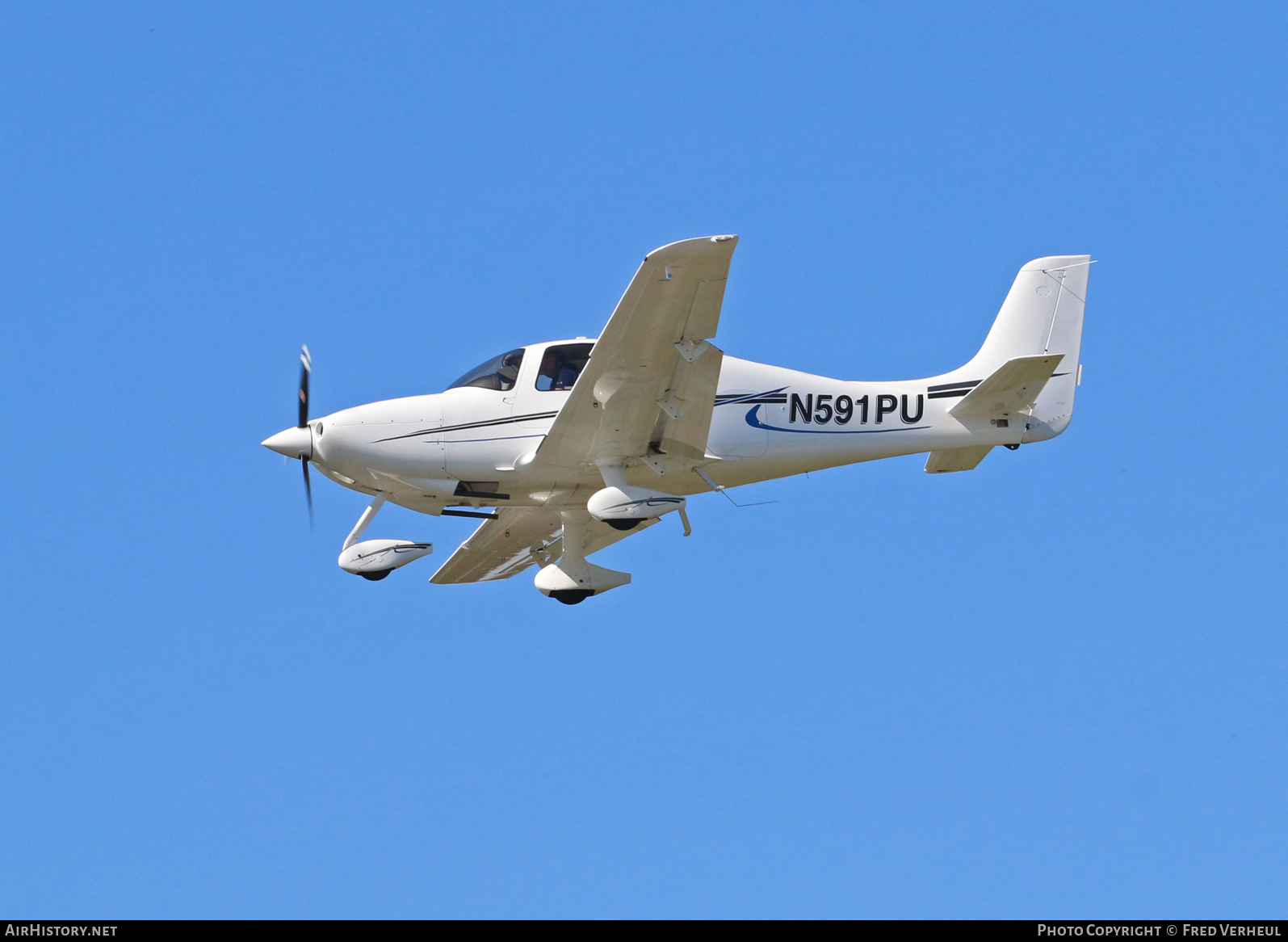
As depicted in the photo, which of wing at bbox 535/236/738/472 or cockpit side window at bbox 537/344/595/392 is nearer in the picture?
wing at bbox 535/236/738/472

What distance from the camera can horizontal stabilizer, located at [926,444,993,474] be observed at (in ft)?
60.1

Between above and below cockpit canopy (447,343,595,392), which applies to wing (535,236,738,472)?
below

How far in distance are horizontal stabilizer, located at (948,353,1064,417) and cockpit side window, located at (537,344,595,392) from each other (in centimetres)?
485

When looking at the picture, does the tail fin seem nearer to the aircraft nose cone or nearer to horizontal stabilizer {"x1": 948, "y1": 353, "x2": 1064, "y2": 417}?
horizontal stabilizer {"x1": 948, "y1": 353, "x2": 1064, "y2": 417}

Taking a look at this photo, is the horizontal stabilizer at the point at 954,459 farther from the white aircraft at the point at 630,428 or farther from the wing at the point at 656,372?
the wing at the point at 656,372

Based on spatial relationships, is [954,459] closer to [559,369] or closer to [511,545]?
[559,369]

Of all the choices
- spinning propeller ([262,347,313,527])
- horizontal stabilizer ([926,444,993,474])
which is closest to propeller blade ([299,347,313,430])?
spinning propeller ([262,347,313,527])

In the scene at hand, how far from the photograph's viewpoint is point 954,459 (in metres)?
18.4

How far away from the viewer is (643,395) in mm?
15812

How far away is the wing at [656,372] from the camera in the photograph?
1438cm

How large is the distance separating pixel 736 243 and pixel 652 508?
3345mm

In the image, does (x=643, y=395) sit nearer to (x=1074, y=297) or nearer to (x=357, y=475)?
(x=357, y=475)

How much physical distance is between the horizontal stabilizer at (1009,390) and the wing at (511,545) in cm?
471
